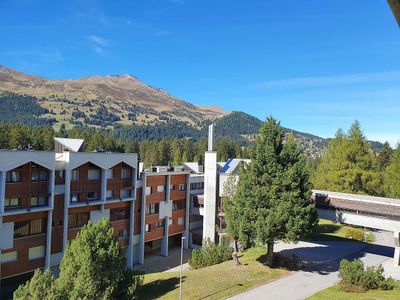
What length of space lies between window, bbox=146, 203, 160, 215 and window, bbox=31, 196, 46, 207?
51.1 feet

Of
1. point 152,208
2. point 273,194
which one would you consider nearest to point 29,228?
point 152,208

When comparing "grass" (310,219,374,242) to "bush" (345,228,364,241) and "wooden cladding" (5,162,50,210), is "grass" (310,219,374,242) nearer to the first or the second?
"bush" (345,228,364,241)

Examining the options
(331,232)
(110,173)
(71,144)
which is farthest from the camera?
(331,232)

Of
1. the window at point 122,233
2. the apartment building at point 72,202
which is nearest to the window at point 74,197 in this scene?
the apartment building at point 72,202

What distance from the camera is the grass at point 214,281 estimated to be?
32.0 meters

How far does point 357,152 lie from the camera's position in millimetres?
62031

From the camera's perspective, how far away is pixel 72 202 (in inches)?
1609

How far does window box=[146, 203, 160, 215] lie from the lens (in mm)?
51209

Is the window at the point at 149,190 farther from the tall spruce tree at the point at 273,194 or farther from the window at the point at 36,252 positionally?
the tall spruce tree at the point at 273,194

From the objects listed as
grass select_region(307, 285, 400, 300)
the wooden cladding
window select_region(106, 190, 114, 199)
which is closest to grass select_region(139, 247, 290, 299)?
grass select_region(307, 285, 400, 300)

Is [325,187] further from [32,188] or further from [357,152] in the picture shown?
[32,188]

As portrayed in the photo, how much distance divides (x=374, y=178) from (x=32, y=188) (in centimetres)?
4881

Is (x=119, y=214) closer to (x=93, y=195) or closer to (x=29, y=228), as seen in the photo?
(x=93, y=195)

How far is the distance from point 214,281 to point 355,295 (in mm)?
11559
